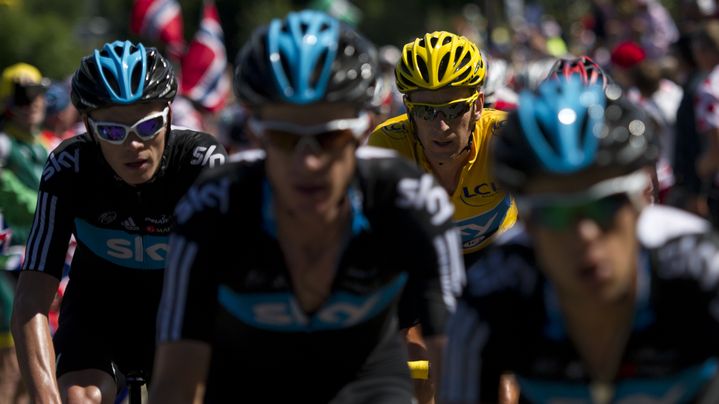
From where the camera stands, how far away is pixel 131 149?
6.06m

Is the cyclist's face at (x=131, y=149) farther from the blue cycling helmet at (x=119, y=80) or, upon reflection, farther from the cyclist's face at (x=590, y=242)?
the cyclist's face at (x=590, y=242)

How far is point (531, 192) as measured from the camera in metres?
3.55

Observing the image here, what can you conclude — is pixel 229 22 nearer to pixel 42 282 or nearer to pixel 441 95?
pixel 441 95

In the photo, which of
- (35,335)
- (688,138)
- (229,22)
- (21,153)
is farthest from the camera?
(229,22)

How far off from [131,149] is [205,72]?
42.1 feet

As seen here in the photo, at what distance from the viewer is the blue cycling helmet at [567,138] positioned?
349cm

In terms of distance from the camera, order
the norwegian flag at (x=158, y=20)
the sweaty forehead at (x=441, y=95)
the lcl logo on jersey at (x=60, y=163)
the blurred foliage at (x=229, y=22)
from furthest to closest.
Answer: the blurred foliage at (x=229, y=22) < the norwegian flag at (x=158, y=20) < the sweaty forehead at (x=441, y=95) < the lcl logo on jersey at (x=60, y=163)

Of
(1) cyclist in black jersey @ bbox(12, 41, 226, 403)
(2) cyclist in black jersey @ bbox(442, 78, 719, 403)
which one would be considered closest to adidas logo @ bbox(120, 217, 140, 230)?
(1) cyclist in black jersey @ bbox(12, 41, 226, 403)

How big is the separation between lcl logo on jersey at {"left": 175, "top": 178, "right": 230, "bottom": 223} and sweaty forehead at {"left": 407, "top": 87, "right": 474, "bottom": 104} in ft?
9.93

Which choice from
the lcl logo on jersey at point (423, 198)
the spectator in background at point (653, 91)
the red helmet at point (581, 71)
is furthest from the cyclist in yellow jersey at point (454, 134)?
the spectator in background at point (653, 91)

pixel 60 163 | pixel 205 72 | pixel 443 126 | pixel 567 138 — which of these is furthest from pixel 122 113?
pixel 205 72

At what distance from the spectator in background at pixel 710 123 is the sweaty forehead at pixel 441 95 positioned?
3008mm

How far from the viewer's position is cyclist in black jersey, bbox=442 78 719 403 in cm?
349

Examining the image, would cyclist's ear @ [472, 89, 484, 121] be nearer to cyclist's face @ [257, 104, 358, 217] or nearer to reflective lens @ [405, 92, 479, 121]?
reflective lens @ [405, 92, 479, 121]
